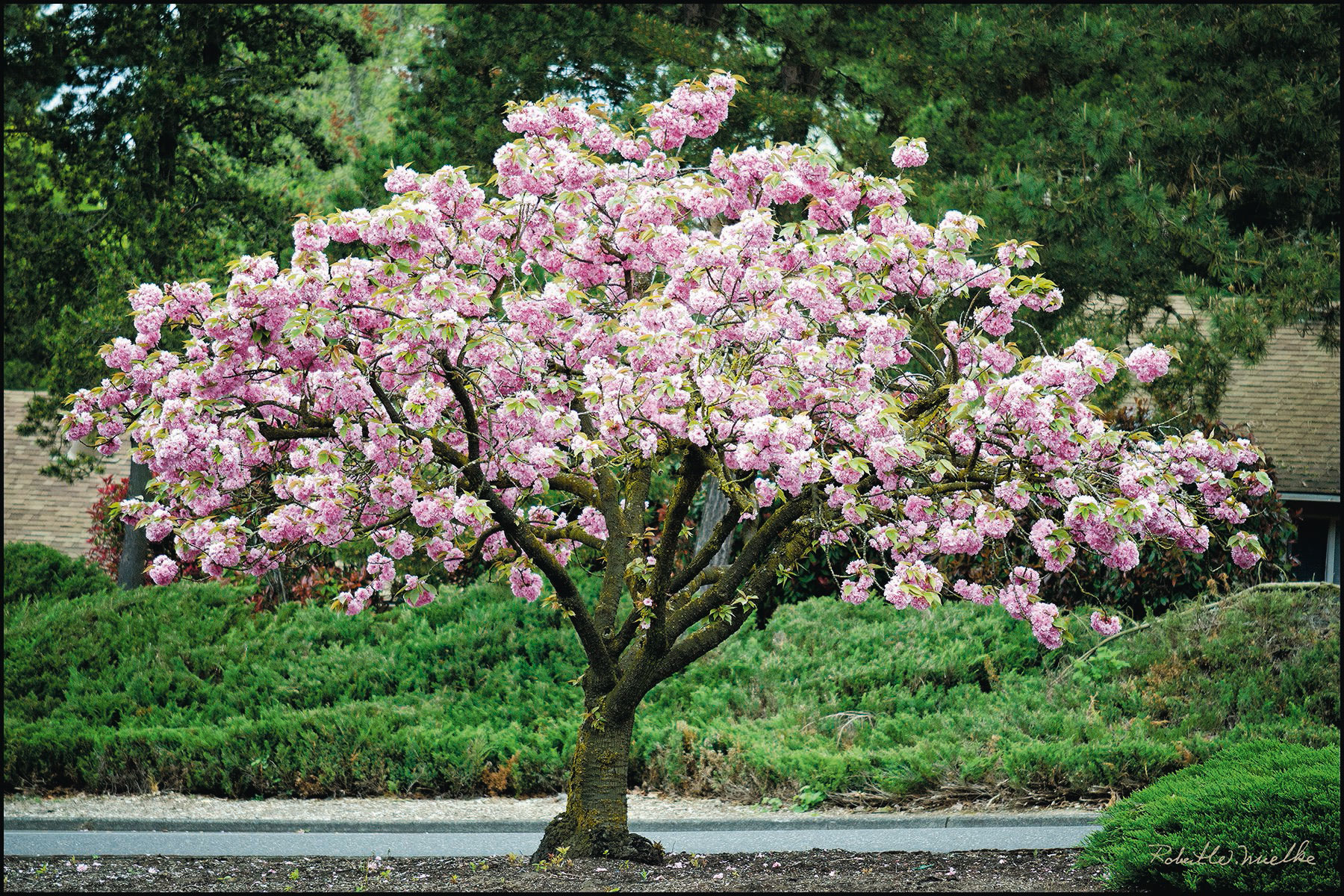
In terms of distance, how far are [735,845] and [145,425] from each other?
4.20m

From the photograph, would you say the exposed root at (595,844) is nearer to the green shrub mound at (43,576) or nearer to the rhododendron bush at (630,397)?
the rhododendron bush at (630,397)

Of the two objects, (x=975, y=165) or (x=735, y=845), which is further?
(x=975, y=165)

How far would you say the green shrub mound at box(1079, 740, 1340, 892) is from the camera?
5047 millimetres

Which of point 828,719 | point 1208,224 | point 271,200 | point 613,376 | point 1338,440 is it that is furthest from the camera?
point 1338,440

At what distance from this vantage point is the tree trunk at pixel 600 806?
6152 millimetres

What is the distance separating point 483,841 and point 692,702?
3454 mm

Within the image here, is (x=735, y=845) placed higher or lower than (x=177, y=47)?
lower

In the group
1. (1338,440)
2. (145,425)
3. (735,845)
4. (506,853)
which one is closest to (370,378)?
(145,425)

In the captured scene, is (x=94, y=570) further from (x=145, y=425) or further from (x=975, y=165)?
(x=975, y=165)

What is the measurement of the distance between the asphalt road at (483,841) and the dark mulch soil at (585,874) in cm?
21

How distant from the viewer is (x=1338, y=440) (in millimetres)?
16812

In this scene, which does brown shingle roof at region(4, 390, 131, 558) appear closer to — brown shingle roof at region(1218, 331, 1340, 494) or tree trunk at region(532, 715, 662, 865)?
tree trunk at region(532, 715, 662, 865)

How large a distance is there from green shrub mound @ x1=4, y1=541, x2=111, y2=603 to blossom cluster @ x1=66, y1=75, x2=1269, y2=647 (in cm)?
868

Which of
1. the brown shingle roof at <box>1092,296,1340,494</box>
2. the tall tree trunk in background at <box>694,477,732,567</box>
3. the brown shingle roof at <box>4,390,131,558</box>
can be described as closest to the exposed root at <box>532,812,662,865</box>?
the tall tree trunk in background at <box>694,477,732,567</box>
